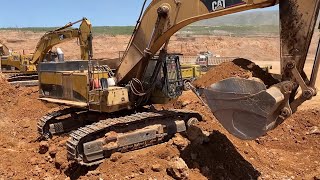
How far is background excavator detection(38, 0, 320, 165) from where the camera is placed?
600 centimetres

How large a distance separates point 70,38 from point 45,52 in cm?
292

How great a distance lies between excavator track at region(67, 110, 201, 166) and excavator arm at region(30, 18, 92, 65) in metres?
4.82

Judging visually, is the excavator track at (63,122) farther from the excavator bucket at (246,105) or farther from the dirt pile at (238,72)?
the excavator bucket at (246,105)

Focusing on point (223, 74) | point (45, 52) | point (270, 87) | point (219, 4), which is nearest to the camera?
point (270, 87)

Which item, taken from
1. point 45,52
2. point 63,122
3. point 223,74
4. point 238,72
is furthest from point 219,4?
point 45,52

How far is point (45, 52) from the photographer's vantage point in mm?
17719

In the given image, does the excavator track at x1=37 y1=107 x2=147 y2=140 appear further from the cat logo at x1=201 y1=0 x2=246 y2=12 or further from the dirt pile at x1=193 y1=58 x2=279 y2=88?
the cat logo at x1=201 y1=0 x2=246 y2=12

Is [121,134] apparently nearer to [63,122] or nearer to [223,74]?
Answer: [223,74]

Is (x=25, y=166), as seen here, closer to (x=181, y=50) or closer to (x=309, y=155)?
(x=309, y=155)

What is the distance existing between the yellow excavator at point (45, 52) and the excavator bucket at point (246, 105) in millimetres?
4779

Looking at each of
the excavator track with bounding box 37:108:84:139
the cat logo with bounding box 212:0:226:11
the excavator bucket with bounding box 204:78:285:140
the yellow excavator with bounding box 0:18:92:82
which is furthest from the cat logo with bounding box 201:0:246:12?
the excavator track with bounding box 37:108:84:139

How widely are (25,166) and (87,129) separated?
186 cm

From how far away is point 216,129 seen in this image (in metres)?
8.66

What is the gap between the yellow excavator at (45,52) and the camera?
14.2m
